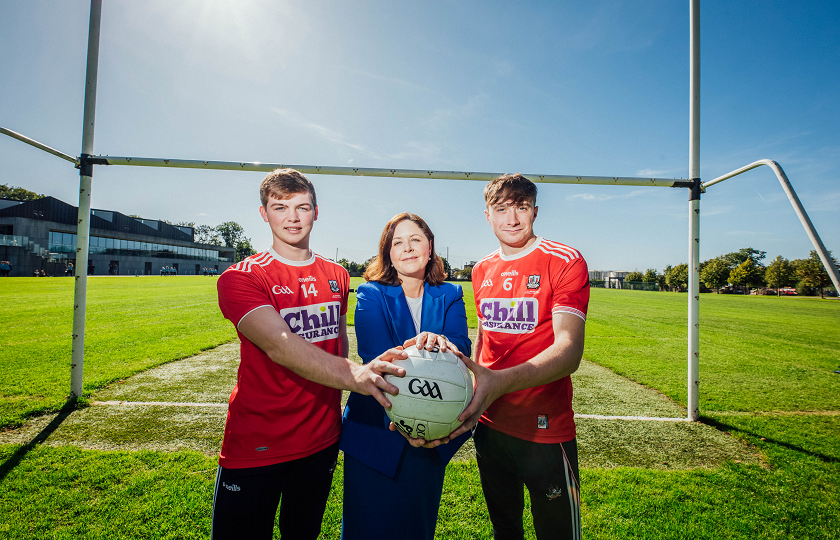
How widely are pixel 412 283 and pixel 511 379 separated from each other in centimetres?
85

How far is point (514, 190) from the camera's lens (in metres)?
2.16

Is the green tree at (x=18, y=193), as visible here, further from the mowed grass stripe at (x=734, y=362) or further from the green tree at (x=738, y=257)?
the green tree at (x=738, y=257)

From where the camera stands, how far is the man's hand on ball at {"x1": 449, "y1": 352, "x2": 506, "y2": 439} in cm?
154

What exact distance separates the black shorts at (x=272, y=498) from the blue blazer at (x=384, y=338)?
30 cm

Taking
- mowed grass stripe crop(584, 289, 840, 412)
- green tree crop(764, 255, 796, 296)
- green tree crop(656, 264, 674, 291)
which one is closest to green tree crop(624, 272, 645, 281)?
A: green tree crop(656, 264, 674, 291)

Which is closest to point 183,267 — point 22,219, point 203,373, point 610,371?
point 22,219

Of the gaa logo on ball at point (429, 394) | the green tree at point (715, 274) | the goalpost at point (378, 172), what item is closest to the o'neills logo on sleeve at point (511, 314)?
the gaa logo on ball at point (429, 394)

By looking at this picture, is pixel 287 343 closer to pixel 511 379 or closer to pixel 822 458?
pixel 511 379

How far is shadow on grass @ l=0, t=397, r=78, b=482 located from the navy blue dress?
3.68 metres

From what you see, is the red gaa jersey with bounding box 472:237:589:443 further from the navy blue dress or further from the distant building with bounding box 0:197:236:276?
the distant building with bounding box 0:197:236:276

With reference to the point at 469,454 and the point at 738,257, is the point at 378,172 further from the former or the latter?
the point at 738,257

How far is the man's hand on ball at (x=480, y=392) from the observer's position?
1.54 m

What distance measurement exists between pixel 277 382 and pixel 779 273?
89368mm

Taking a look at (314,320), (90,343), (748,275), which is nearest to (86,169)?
(314,320)
